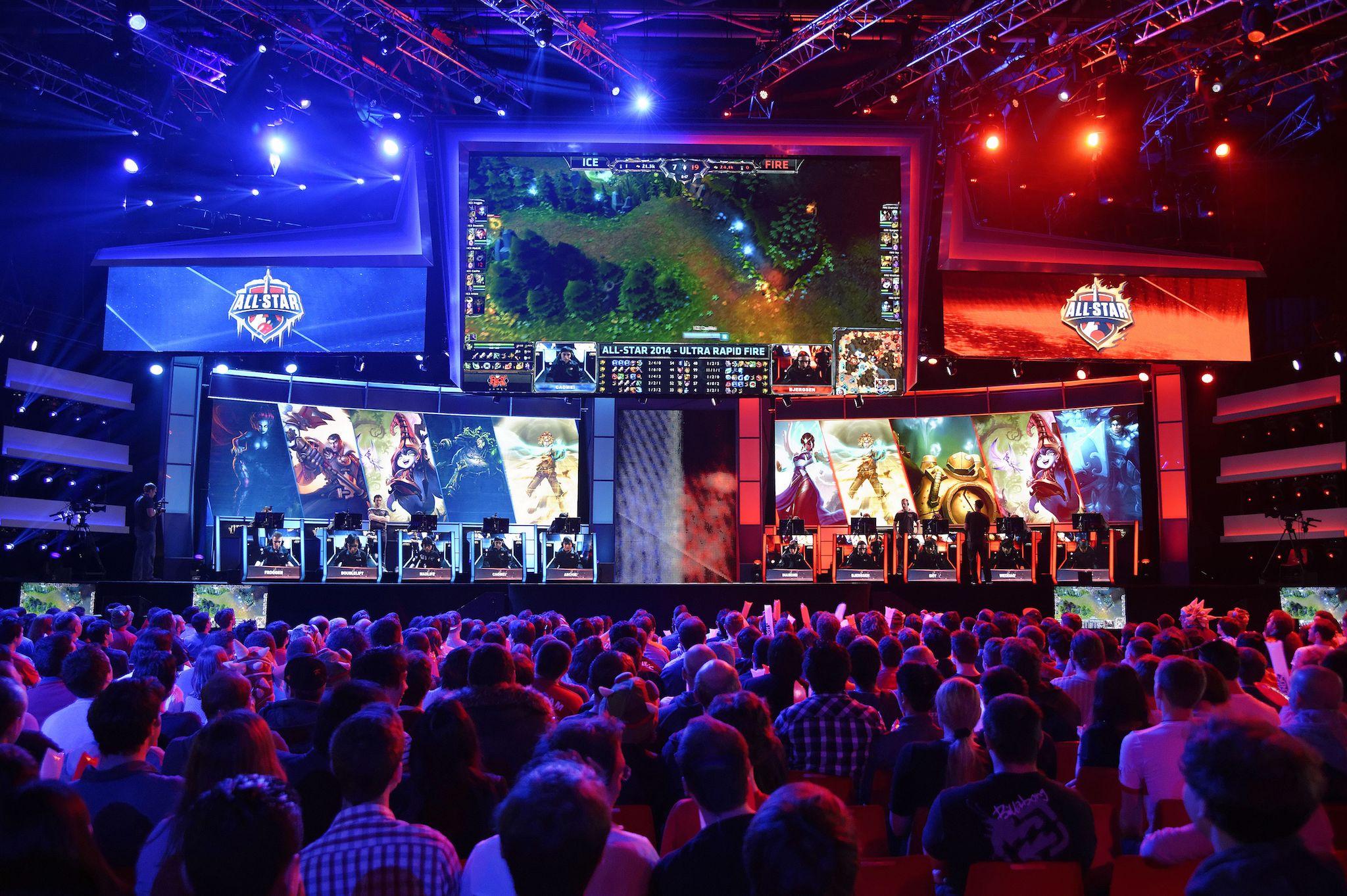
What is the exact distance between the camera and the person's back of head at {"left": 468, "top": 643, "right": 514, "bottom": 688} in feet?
15.4

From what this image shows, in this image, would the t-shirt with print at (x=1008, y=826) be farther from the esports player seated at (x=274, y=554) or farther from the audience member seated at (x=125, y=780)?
the esports player seated at (x=274, y=554)

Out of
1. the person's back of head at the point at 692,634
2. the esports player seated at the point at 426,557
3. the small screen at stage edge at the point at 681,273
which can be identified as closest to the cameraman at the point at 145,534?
the esports player seated at the point at 426,557

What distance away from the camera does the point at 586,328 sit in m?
11.4

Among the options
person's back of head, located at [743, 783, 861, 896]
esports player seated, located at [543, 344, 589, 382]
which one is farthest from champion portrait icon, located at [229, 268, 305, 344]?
person's back of head, located at [743, 783, 861, 896]

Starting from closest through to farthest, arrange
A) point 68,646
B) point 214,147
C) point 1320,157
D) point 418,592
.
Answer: point 68,646 → point 214,147 → point 418,592 → point 1320,157

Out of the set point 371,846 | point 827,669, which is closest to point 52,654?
point 371,846

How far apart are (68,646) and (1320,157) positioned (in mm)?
18853

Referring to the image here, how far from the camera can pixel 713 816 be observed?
9.24 ft

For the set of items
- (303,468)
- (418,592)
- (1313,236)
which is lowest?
(418,592)

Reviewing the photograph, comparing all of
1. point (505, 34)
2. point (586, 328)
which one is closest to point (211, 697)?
point (586, 328)

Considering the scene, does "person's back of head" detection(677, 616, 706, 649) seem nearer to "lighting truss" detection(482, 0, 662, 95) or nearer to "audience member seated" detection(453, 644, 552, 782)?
"audience member seated" detection(453, 644, 552, 782)

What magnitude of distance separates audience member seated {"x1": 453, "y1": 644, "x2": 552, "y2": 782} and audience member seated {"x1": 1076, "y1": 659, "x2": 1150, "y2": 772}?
2467mm

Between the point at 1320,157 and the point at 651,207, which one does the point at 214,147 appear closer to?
the point at 651,207

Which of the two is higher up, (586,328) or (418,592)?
(586,328)
